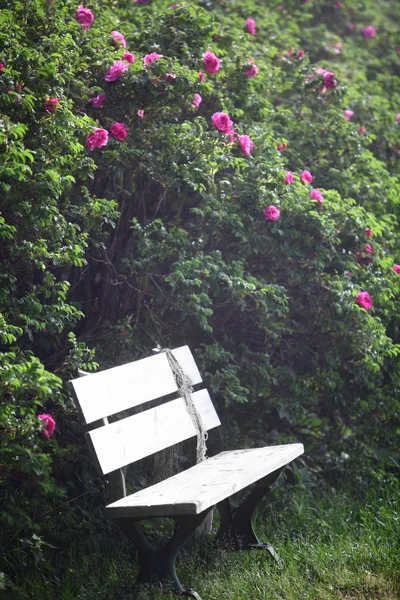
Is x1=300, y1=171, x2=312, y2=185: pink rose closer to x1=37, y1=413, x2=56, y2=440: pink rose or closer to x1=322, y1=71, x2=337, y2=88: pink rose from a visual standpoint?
x1=322, y1=71, x2=337, y2=88: pink rose

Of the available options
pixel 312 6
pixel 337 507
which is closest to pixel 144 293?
pixel 337 507

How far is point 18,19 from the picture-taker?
12.3ft

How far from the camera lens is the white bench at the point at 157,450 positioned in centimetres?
289

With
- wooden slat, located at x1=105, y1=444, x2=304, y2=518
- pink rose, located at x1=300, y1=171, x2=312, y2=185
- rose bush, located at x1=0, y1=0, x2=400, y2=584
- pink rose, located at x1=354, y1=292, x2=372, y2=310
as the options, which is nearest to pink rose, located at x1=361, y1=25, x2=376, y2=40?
rose bush, located at x1=0, y1=0, x2=400, y2=584

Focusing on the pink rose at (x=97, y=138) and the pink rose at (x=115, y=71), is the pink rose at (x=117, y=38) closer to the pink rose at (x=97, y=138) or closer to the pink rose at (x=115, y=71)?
the pink rose at (x=115, y=71)

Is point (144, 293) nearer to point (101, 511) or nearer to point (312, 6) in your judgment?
point (101, 511)

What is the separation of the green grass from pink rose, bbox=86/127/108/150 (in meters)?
1.89

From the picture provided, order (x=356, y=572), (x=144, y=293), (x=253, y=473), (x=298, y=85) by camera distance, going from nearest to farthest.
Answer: (x=253, y=473) → (x=356, y=572) → (x=144, y=293) → (x=298, y=85)

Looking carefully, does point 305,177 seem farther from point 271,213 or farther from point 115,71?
point 115,71

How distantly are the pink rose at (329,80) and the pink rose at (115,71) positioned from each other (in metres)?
1.82

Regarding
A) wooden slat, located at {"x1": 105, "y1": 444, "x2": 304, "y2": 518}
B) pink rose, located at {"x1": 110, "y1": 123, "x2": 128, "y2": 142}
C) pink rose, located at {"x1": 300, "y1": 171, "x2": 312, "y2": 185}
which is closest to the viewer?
wooden slat, located at {"x1": 105, "y1": 444, "x2": 304, "y2": 518}

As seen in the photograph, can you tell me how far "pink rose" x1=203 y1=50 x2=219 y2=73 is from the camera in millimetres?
4184

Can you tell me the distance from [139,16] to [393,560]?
11.8ft

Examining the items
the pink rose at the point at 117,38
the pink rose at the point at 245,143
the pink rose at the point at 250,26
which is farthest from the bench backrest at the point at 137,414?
the pink rose at the point at 250,26
